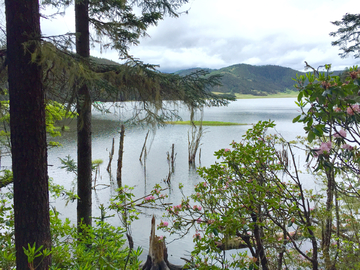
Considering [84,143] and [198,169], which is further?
[84,143]

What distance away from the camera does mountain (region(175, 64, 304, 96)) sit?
353 ft

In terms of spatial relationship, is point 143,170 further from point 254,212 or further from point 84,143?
point 254,212

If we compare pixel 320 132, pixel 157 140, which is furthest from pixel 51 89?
pixel 157 140

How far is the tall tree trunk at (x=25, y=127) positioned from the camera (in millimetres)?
2432

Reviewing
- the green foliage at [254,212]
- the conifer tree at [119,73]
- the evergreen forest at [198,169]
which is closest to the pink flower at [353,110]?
the evergreen forest at [198,169]

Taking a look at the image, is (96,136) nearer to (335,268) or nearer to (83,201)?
(83,201)

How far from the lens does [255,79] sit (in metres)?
137

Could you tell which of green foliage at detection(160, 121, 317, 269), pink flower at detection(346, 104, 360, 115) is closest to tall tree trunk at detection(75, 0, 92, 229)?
green foliage at detection(160, 121, 317, 269)

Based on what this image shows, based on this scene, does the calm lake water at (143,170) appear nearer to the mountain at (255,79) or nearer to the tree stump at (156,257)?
the tree stump at (156,257)

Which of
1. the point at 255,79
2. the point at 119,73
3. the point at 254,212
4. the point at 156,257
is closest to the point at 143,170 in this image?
the point at 156,257

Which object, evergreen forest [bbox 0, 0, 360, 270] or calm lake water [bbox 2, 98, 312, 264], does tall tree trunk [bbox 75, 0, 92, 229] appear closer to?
evergreen forest [bbox 0, 0, 360, 270]

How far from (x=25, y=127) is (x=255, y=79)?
143662mm

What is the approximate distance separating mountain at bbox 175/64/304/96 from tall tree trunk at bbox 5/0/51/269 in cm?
9311

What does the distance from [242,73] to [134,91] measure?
14887 cm
